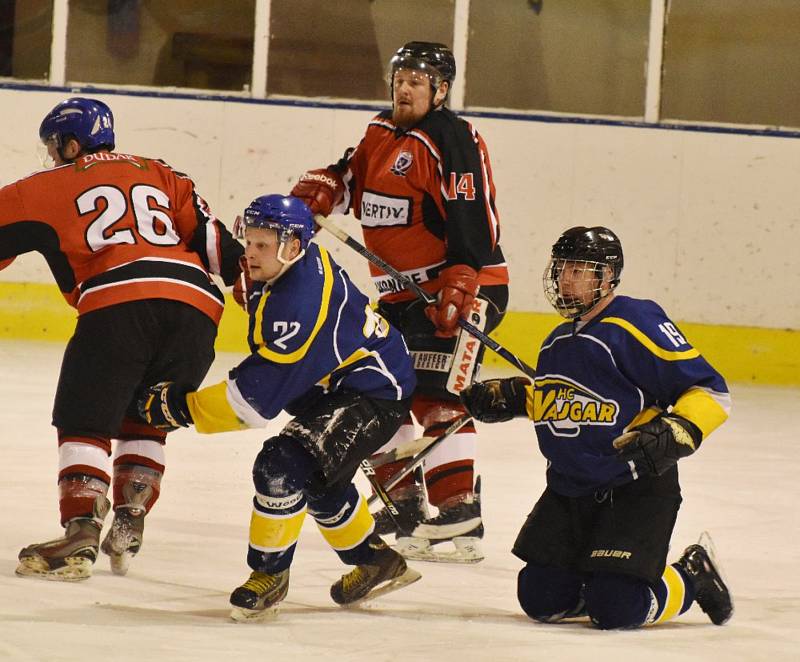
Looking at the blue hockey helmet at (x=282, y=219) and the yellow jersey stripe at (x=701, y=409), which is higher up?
the blue hockey helmet at (x=282, y=219)

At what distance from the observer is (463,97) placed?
7266 mm

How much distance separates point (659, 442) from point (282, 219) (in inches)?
32.0

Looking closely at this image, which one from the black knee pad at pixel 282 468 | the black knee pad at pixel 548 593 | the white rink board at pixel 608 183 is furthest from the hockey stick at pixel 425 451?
the white rink board at pixel 608 183

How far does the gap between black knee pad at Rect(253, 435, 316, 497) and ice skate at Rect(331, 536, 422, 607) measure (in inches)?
10.9

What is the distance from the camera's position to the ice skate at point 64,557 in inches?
125

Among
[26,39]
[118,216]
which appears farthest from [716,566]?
[26,39]

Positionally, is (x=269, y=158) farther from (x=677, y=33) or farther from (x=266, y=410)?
(x=266, y=410)

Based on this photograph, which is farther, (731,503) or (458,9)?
(458,9)

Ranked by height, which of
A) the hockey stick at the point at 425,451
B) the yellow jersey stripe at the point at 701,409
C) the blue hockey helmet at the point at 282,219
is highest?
the blue hockey helmet at the point at 282,219

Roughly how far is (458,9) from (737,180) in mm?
1532

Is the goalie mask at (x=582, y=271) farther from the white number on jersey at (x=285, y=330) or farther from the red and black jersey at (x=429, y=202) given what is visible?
the red and black jersey at (x=429, y=202)

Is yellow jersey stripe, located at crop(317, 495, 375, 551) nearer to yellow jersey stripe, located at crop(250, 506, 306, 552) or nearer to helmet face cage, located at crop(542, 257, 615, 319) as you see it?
yellow jersey stripe, located at crop(250, 506, 306, 552)

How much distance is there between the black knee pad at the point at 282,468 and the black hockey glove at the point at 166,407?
6.2 inches

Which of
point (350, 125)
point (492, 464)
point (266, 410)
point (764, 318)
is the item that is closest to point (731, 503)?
point (492, 464)
